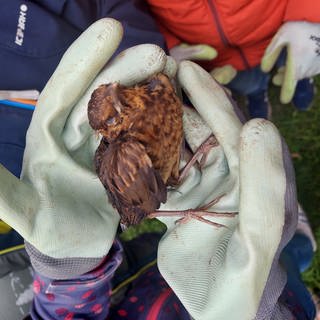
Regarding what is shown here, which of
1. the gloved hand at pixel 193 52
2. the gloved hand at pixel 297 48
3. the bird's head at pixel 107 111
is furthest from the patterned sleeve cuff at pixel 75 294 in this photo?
the gloved hand at pixel 297 48

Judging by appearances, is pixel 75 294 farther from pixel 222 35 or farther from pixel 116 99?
pixel 222 35

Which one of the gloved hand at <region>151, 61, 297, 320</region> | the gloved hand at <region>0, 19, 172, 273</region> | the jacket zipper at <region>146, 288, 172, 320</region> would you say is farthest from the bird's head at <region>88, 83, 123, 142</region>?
the jacket zipper at <region>146, 288, 172, 320</region>

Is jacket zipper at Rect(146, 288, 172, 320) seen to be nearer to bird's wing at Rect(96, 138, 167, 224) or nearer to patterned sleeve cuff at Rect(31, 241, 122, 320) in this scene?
patterned sleeve cuff at Rect(31, 241, 122, 320)

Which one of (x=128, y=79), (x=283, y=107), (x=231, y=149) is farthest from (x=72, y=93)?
(x=283, y=107)

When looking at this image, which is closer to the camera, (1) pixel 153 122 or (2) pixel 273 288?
(1) pixel 153 122

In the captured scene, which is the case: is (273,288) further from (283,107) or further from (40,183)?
(283,107)

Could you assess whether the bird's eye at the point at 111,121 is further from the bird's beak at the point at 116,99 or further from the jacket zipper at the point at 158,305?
the jacket zipper at the point at 158,305
